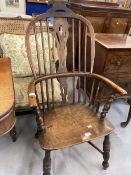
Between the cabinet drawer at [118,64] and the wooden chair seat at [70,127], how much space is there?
47 cm

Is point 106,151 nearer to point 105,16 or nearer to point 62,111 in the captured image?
point 62,111

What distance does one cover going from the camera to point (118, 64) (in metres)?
1.68

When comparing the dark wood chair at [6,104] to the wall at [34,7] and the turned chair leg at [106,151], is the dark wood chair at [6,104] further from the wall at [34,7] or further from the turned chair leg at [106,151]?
the wall at [34,7]

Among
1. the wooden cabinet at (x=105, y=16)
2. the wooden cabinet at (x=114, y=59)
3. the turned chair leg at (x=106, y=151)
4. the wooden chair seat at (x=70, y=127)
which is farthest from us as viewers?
the wooden cabinet at (x=105, y=16)

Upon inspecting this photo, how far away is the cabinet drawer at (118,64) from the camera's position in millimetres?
1649

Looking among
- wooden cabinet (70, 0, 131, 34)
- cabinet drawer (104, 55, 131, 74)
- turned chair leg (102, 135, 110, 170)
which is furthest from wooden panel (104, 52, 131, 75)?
wooden cabinet (70, 0, 131, 34)

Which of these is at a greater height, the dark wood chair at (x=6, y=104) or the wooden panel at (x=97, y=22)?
the wooden panel at (x=97, y=22)

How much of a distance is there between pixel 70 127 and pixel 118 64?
2.59 ft

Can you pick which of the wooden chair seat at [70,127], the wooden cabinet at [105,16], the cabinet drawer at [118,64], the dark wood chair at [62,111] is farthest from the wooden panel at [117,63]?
the wooden cabinet at [105,16]

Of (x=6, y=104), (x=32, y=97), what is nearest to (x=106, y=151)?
(x=32, y=97)

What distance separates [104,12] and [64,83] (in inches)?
57.1

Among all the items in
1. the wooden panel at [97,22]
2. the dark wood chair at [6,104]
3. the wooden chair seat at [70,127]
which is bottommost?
the wooden chair seat at [70,127]

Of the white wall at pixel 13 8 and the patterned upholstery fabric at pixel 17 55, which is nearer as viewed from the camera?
the patterned upholstery fabric at pixel 17 55

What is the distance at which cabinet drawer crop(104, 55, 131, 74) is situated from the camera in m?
1.65
